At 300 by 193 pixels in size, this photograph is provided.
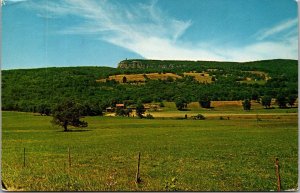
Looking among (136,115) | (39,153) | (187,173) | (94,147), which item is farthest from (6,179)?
(136,115)

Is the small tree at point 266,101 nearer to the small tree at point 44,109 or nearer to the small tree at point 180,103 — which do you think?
the small tree at point 180,103

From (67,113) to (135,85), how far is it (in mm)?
2797

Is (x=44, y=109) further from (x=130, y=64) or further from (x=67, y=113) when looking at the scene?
(x=130, y=64)

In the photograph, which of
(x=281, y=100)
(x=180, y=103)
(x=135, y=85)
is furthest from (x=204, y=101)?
(x=281, y=100)

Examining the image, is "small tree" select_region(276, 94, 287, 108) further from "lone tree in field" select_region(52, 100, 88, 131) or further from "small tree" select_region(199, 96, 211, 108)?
"lone tree in field" select_region(52, 100, 88, 131)

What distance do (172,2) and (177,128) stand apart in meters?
7.18

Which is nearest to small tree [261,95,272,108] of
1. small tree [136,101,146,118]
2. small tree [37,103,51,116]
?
small tree [136,101,146,118]

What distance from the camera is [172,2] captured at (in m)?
14.2

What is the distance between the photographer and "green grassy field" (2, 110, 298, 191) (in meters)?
11.4

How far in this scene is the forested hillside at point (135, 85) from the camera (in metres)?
16.6

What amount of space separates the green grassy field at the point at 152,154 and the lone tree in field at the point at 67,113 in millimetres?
399

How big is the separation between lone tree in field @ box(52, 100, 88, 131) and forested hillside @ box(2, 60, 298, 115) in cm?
32

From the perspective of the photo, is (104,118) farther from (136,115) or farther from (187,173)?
(187,173)

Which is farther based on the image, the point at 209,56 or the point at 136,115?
the point at 136,115
